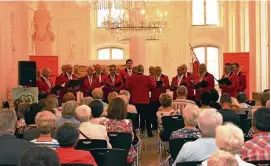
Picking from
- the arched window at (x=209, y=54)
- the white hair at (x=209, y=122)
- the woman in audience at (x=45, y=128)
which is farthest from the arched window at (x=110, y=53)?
Answer: the white hair at (x=209, y=122)

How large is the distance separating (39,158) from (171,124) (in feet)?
14.9

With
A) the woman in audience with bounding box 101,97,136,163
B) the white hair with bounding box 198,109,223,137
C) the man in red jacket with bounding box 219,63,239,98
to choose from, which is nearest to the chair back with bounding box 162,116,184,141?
the woman in audience with bounding box 101,97,136,163

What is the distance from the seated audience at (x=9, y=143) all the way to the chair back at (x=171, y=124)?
2997 millimetres

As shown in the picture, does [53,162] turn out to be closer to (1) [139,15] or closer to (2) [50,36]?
(1) [139,15]

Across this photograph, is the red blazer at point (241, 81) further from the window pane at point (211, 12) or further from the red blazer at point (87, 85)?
the window pane at point (211, 12)

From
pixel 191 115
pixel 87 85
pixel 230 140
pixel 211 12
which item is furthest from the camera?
pixel 211 12

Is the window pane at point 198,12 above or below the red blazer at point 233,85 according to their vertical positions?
above

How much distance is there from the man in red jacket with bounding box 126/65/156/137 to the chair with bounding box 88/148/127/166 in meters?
6.35

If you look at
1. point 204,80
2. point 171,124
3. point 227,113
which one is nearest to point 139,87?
point 204,80

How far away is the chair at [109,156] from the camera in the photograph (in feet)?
17.2

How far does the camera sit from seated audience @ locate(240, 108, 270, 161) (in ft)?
16.1

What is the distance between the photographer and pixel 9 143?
500 centimetres

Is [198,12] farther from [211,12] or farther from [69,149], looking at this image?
[69,149]

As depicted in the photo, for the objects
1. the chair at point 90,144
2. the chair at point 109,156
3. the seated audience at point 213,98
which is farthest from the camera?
the seated audience at point 213,98
